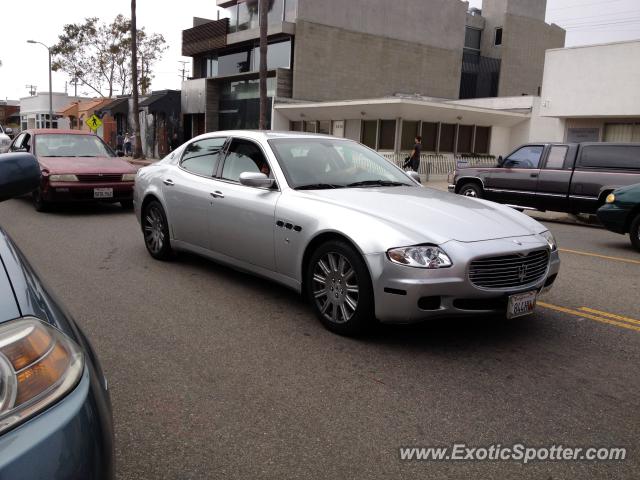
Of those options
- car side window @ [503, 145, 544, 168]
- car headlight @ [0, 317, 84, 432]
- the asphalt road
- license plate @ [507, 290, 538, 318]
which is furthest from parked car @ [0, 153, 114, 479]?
car side window @ [503, 145, 544, 168]

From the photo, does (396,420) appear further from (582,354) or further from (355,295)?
(582,354)

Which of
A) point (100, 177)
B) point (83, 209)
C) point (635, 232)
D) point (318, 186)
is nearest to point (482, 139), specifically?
point (635, 232)

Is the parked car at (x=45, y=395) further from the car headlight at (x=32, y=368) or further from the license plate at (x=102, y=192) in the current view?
the license plate at (x=102, y=192)

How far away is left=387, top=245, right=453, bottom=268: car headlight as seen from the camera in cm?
402

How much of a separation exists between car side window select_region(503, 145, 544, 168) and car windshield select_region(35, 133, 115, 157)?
8.63 meters

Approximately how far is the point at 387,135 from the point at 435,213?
23.5 metres

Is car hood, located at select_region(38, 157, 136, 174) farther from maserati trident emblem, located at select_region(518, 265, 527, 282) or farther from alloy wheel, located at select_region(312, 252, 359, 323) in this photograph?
maserati trident emblem, located at select_region(518, 265, 527, 282)

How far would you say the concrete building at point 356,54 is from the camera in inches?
1272

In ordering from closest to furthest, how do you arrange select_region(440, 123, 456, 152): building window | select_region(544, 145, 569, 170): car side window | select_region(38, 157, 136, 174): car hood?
select_region(38, 157, 136, 174): car hood → select_region(544, 145, 569, 170): car side window → select_region(440, 123, 456, 152): building window

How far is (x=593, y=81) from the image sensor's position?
21422 mm

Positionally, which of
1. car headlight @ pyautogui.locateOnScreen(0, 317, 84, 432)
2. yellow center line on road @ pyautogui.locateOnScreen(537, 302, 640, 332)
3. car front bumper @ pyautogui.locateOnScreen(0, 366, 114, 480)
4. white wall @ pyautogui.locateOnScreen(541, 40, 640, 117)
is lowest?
yellow center line on road @ pyautogui.locateOnScreen(537, 302, 640, 332)

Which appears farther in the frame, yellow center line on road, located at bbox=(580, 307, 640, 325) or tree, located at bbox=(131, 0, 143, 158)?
tree, located at bbox=(131, 0, 143, 158)

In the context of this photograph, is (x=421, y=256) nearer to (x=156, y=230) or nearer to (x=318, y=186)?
(x=318, y=186)

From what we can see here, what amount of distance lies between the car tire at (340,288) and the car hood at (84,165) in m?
7.73
